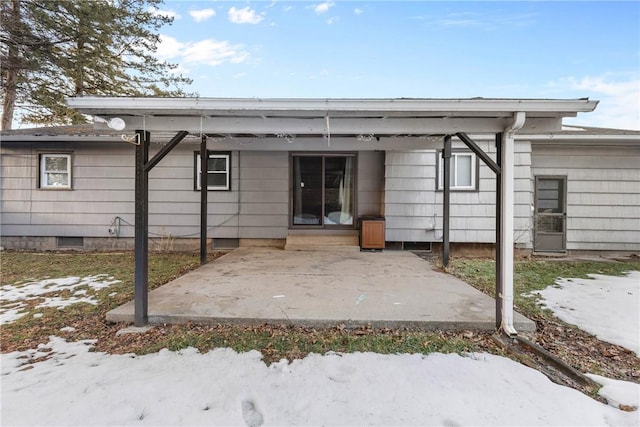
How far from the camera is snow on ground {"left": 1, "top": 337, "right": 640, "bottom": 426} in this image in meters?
1.84

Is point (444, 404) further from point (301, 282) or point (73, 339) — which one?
point (73, 339)

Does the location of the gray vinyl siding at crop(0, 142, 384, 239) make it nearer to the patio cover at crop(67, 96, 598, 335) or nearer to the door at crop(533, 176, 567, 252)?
the door at crop(533, 176, 567, 252)

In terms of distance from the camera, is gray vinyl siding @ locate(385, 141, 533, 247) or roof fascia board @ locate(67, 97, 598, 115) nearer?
roof fascia board @ locate(67, 97, 598, 115)

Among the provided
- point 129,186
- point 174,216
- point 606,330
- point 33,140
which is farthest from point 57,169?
point 606,330

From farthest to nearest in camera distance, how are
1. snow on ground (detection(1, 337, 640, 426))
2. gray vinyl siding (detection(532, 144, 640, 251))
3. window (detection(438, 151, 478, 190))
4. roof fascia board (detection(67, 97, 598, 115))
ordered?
gray vinyl siding (detection(532, 144, 640, 251)) → window (detection(438, 151, 478, 190)) → roof fascia board (detection(67, 97, 598, 115)) → snow on ground (detection(1, 337, 640, 426))

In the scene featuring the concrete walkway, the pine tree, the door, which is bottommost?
the concrete walkway

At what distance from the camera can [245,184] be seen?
7.47 metres

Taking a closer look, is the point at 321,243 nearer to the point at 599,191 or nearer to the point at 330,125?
the point at 330,125

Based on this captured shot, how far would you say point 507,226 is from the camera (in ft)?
10.1

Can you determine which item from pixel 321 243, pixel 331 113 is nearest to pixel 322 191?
pixel 321 243

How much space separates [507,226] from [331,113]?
2.05 meters

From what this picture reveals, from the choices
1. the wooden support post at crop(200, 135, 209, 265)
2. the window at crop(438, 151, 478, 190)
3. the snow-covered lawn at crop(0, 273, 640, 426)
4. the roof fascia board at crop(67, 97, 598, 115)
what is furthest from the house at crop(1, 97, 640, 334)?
the snow-covered lawn at crop(0, 273, 640, 426)

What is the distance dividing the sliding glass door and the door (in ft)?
14.5

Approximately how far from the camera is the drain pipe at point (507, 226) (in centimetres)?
301
